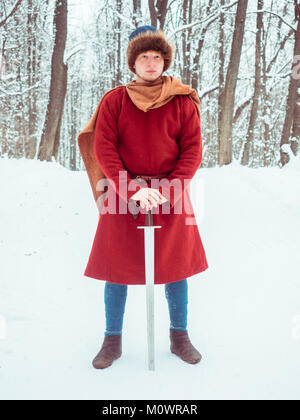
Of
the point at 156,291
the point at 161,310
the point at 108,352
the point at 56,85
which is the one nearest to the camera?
the point at 108,352

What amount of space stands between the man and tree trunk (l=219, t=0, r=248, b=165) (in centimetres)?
622

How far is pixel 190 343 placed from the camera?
2.23 meters

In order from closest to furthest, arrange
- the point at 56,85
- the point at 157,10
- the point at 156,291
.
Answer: the point at 156,291 → the point at 56,85 → the point at 157,10

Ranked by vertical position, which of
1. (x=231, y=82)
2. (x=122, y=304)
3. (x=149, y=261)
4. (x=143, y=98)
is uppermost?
(x=231, y=82)

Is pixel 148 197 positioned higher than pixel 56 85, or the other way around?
pixel 56 85

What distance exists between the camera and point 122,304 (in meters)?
2.20

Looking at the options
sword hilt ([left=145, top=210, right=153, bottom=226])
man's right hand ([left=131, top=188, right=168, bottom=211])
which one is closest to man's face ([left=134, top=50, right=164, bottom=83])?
man's right hand ([left=131, top=188, right=168, bottom=211])

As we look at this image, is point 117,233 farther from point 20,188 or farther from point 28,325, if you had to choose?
point 20,188

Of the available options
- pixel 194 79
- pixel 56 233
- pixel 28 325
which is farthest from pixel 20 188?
pixel 194 79

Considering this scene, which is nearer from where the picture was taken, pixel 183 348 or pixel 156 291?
pixel 183 348

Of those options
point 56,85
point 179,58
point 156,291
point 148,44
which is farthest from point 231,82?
point 179,58

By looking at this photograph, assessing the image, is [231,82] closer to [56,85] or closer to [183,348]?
[56,85]

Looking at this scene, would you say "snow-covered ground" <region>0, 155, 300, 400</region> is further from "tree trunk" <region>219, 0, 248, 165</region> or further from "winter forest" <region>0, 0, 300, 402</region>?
"tree trunk" <region>219, 0, 248, 165</region>

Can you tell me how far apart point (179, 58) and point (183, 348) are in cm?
1499
